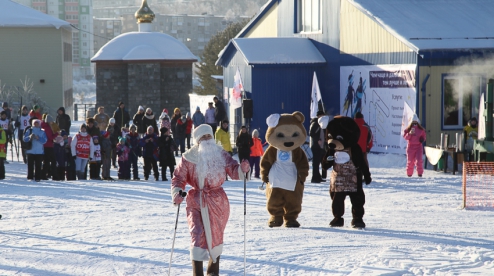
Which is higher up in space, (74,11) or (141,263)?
(74,11)

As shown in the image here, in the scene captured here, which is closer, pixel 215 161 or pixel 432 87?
pixel 215 161

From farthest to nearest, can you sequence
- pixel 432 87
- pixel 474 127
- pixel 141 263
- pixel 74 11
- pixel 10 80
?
pixel 74 11 → pixel 10 80 → pixel 432 87 → pixel 474 127 → pixel 141 263

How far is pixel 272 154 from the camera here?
10406mm

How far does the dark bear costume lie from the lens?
1009cm

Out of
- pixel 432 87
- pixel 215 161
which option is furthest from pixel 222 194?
pixel 432 87

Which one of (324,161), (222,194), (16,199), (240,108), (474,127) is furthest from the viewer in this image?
(240,108)

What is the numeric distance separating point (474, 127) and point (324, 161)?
8454mm

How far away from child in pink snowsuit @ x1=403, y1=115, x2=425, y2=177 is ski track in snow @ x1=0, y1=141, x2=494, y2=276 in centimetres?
180

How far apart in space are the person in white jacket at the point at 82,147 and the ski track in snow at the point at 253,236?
189 centimetres

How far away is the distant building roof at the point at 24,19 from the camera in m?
37.7

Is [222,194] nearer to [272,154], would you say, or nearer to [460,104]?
[272,154]

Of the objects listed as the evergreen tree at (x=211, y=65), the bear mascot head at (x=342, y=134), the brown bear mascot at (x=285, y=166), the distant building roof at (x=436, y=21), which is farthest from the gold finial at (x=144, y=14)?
the bear mascot head at (x=342, y=134)

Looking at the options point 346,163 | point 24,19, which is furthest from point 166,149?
point 24,19

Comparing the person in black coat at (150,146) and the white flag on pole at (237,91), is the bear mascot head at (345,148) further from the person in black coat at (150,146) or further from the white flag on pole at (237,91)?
the white flag on pole at (237,91)
